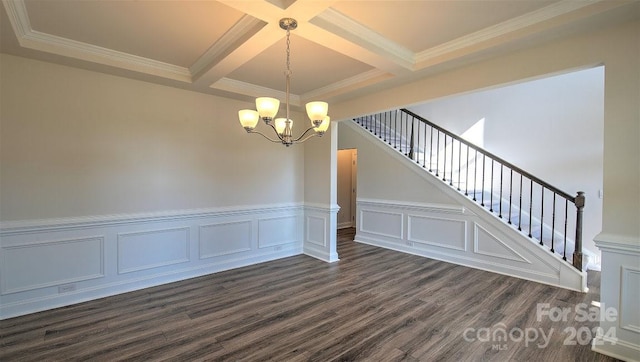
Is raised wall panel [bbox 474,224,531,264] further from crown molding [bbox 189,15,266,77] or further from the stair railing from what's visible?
crown molding [bbox 189,15,266,77]

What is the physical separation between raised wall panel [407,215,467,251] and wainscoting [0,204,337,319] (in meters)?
1.62

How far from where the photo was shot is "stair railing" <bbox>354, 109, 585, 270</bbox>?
4.18m

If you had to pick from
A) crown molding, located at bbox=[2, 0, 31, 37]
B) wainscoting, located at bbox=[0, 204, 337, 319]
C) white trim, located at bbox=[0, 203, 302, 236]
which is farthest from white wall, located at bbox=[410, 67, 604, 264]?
crown molding, located at bbox=[2, 0, 31, 37]

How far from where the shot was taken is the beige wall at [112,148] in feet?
10.1

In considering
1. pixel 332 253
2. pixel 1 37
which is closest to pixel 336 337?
pixel 332 253

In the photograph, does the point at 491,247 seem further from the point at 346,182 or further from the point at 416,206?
the point at 346,182

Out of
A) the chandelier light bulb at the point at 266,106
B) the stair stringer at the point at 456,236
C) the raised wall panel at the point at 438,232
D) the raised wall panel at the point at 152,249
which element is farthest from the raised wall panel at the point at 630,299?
the raised wall panel at the point at 152,249

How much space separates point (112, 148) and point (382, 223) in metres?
4.73

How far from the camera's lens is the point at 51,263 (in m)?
3.24

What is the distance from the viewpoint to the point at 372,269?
4.60 m

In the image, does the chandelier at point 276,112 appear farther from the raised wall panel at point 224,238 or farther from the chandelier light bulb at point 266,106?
the raised wall panel at point 224,238

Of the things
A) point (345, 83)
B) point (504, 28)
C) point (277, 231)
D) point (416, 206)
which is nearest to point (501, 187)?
point (416, 206)

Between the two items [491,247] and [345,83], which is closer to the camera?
[345,83]

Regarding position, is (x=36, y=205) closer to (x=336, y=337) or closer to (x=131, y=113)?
(x=131, y=113)
